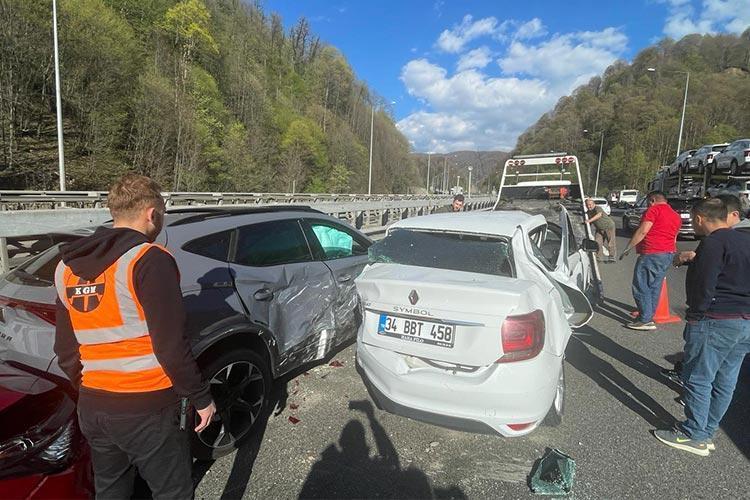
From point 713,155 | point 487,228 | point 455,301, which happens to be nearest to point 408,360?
point 455,301

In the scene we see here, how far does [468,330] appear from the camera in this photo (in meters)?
2.70

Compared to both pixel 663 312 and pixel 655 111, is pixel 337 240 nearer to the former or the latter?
pixel 663 312

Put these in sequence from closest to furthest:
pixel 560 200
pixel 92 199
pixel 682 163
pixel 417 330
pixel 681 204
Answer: pixel 417 330, pixel 560 200, pixel 681 204, pixel 92 199, pixel 682 163

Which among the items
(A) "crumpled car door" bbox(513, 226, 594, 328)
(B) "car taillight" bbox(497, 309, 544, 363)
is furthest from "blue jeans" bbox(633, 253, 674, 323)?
(B) "car taillight" bbox(497, 309, 544, 363)

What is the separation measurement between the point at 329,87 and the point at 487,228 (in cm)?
7538

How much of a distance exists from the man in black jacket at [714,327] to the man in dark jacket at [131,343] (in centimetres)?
324

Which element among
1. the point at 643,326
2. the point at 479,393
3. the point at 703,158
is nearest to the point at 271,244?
the point at 479,393

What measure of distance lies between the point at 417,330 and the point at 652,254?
445 centimetres

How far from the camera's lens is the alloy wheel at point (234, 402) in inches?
110

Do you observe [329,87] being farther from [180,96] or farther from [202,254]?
[202,254]

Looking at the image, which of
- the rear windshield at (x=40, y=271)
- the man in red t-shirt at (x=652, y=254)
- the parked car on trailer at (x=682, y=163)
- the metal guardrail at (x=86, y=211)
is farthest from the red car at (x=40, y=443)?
the parked car on trailer at (x=682, y=163)

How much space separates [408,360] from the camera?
295cm

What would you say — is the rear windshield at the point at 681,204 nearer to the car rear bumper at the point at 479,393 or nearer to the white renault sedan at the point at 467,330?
the white renault sedan at the point at 467,330

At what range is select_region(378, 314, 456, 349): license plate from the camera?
109 inches
